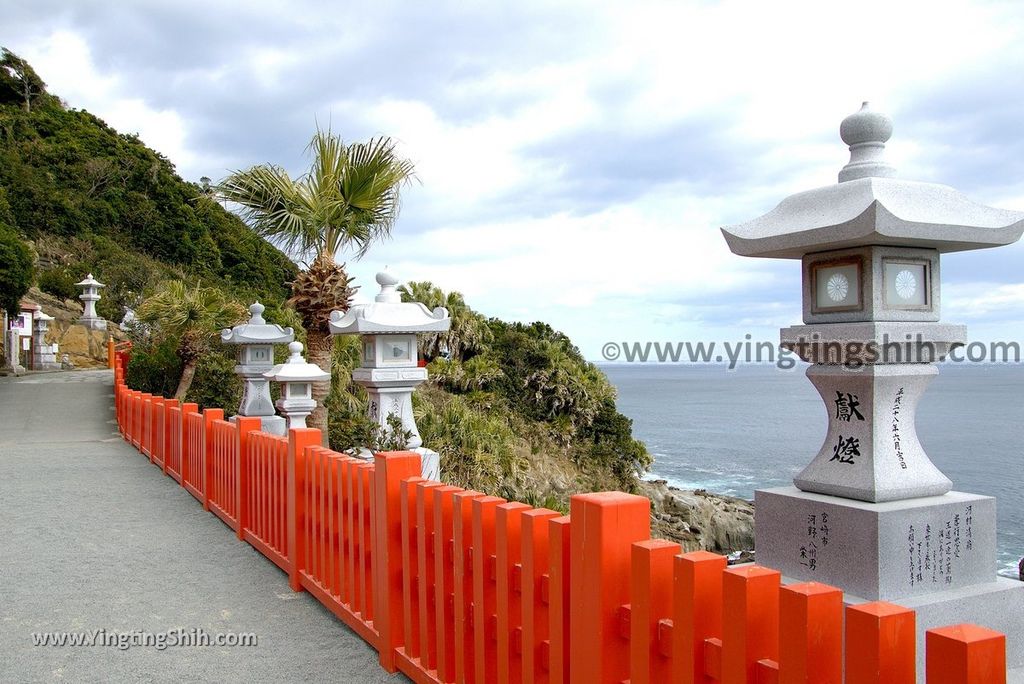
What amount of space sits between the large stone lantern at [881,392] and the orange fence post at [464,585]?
7.03 ft

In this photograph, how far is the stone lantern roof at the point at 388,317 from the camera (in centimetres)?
931

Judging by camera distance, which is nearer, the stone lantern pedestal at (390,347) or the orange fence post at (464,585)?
the orange fence post at (464,585)

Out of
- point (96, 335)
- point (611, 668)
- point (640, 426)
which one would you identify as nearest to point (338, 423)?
point (611, 668)

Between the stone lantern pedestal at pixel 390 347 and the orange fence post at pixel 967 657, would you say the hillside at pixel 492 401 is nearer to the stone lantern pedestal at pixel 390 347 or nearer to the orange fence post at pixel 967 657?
the stone lantern pedestal at pixel 390 347

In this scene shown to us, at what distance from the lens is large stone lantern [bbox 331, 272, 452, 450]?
30.9 ft

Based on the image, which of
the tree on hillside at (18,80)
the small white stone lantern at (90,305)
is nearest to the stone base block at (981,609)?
the small white stone lantern at (90,305)

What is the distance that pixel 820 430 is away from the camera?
71.4 m

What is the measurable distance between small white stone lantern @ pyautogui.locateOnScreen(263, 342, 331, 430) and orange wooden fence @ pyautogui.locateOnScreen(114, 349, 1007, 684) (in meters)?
6.45

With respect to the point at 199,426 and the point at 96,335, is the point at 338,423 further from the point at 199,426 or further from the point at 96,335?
the point at 96,335

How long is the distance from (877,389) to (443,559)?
2558 millimetres

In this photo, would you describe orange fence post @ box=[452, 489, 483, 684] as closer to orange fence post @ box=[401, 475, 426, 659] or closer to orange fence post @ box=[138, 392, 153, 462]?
orange fence post @ box=[401, 475, 426, 659]

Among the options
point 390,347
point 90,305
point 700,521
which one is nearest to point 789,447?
point 700,521

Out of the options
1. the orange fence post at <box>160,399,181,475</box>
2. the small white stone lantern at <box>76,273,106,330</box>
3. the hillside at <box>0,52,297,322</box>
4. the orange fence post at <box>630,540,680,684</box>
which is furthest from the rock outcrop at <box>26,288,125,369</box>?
the orange fence post at <box>630,540,680,684</box>

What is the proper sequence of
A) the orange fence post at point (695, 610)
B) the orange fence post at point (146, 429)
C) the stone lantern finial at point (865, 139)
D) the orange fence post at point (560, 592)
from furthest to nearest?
1. the orange fence post at point (146, 429)
2. the stone lantern finial at point (865, 139)
3. the orange fence post at point (560, 592)
4. the orange fence post at point (695, 610)
